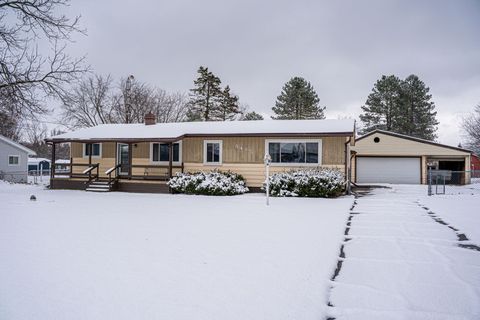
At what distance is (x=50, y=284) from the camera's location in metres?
4.14

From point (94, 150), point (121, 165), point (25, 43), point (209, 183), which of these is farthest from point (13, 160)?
point (209, 183)

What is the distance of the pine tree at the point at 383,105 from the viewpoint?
40531 mm

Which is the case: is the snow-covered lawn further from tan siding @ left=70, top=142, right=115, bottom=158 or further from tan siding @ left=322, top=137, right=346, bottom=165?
tan siding @ left=70, top=142, right=115, bottom=158

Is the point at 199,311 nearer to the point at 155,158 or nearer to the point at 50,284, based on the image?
the point at 50,284

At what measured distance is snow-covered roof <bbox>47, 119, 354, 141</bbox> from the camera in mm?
15852

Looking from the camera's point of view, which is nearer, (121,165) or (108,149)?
(121,165)

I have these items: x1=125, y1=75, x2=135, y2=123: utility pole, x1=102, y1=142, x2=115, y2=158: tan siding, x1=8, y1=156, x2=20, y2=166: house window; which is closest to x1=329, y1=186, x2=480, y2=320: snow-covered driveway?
x1=102, y1=142, x2=115, y2=158: tan siding

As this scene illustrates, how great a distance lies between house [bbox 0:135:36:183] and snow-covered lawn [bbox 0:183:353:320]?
27509 millimetres

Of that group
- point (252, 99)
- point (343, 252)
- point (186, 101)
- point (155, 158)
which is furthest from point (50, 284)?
point (252, 99)

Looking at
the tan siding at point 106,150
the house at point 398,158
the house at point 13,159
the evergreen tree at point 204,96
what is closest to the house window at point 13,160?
the house at point 13,159

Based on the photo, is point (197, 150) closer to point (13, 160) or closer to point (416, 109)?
point (13, 160)

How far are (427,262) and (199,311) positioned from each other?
360 cm

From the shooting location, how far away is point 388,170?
26484 millimetres

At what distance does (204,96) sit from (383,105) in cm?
2131
